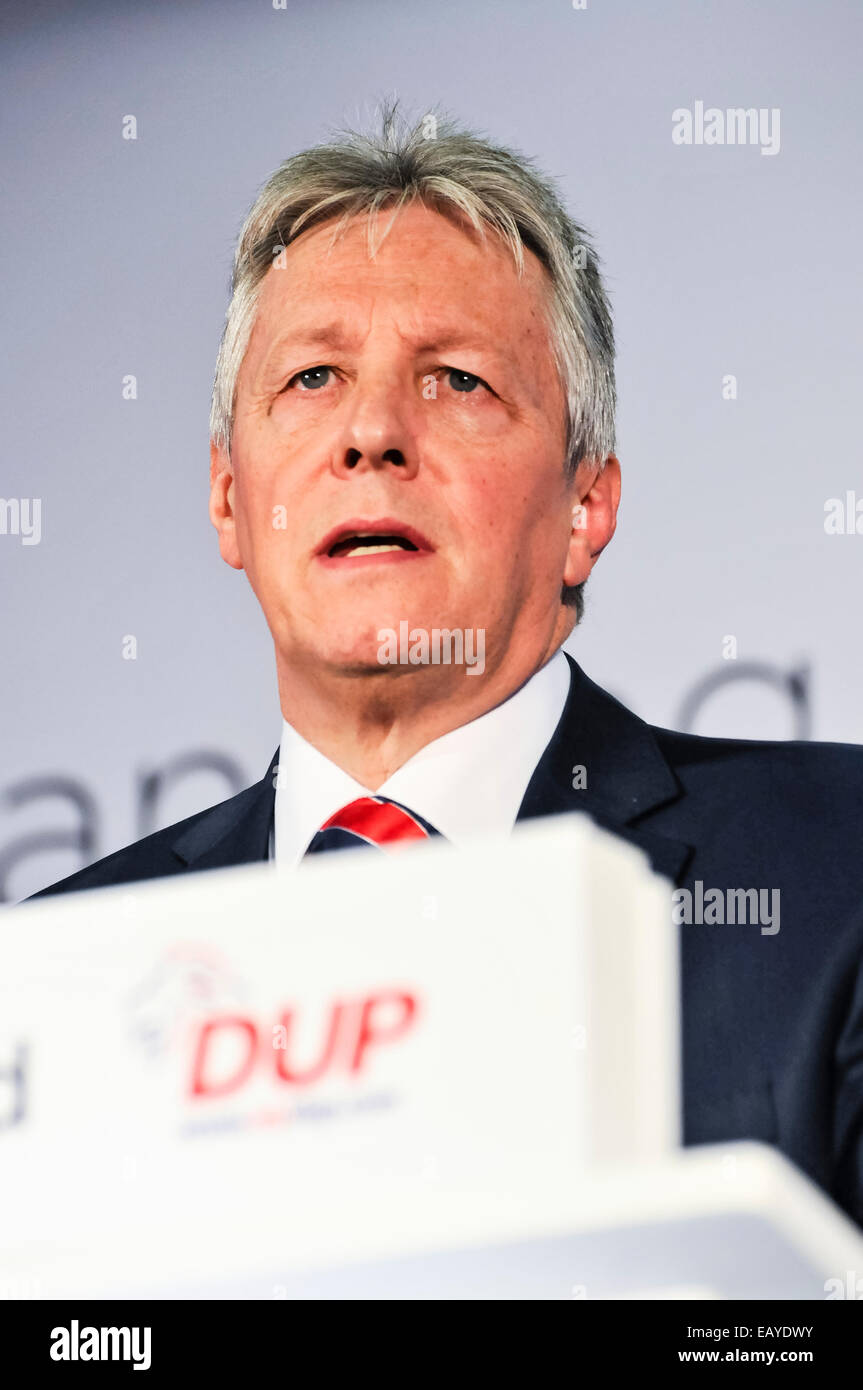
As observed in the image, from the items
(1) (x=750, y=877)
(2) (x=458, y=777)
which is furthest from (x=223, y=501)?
(1) (x=750, y=877)

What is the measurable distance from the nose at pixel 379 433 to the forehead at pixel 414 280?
81 mm

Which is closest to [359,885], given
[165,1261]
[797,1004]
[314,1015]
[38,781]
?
[314,1015]

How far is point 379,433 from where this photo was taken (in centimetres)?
165

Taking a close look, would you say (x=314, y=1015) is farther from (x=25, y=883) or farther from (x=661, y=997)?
(x=25, y=883)

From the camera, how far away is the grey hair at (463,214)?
1800mm

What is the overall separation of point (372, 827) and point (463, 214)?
0.70m

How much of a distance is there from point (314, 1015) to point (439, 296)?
3.62ft

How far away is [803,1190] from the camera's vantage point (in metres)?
0.56

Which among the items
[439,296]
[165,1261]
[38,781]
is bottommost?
[165,1261]

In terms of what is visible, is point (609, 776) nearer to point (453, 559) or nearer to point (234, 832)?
point (453, 559)

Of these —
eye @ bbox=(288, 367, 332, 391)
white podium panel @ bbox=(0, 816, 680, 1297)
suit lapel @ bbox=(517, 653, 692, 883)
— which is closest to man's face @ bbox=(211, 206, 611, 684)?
eye @ bbox=(288, 367, 332, 391)

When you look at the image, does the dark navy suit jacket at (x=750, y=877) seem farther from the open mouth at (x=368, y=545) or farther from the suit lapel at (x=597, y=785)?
the open mouth at (x=368, y=545)

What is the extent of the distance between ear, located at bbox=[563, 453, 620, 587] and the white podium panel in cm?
100

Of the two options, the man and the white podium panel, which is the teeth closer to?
the man
